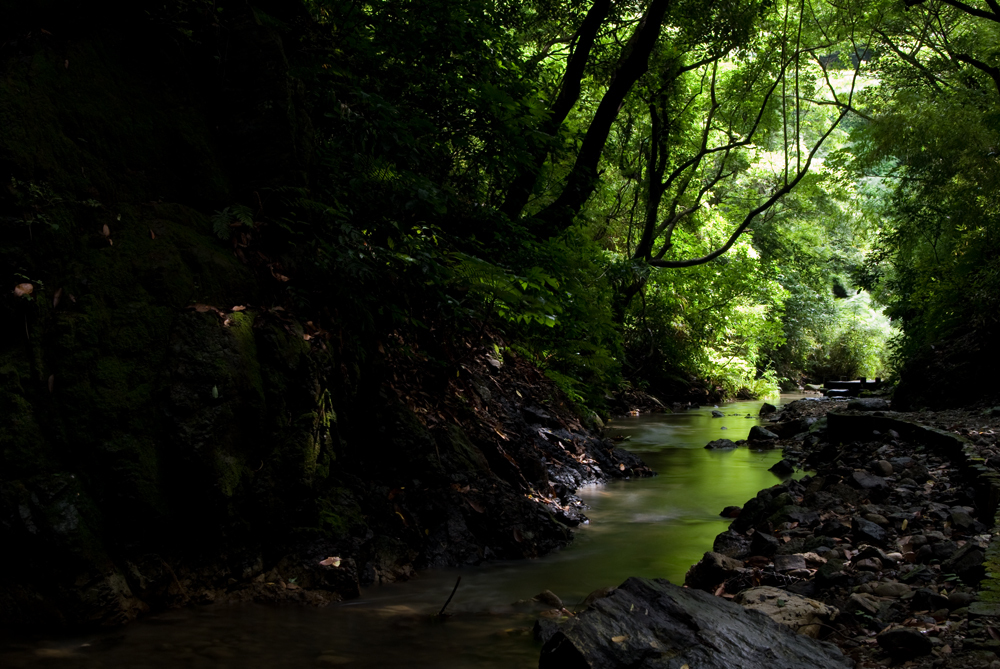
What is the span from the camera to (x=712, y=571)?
4398 mm

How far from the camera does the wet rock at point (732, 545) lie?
16.6 feet

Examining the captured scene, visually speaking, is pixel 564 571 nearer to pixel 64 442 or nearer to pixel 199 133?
pixel 64 442

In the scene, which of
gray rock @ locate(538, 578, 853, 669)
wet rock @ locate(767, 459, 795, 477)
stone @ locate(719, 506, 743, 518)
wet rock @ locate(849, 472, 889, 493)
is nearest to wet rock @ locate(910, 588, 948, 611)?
gray rock @ locate(538, 578, 853, 669)

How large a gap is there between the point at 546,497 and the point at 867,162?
14.9 m

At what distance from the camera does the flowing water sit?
9.86 feet

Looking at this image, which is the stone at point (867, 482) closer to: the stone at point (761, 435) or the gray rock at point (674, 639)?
the gray rock at point (674, 639)

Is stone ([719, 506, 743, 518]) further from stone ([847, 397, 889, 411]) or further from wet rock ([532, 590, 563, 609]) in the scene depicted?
stone ([847, 397, 889, 411])

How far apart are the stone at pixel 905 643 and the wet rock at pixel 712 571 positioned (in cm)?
146

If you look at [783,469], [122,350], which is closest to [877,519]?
[783,469]

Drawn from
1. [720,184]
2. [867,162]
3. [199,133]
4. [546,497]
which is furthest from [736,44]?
[199,133]

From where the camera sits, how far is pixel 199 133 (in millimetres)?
Answer: 4641

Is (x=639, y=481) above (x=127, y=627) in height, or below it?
below

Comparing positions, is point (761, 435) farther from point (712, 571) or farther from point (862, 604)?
Answer: point (862, 604)

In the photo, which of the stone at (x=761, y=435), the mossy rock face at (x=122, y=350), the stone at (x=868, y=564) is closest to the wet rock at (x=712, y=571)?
the stone at (x=868, y=564)
